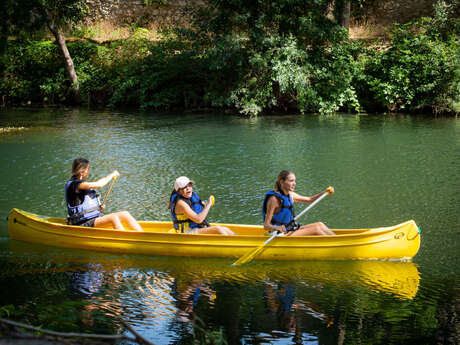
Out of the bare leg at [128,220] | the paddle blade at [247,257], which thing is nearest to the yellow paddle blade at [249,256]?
the paddle blade at [247,257]

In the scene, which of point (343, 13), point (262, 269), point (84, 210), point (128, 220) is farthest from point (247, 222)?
point (343, 13)

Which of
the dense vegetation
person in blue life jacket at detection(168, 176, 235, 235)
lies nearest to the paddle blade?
person in blue life jacket at detection(168, 176, 235, 235)

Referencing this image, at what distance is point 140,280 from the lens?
20.9 ft

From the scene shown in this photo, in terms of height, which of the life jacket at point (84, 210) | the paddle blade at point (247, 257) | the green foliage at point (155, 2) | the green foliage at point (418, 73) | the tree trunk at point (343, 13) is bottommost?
the paddle blade at point (247, 257)

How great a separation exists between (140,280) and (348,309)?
247cm

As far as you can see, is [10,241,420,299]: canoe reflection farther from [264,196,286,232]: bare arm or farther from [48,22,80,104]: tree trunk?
[48,22,80,104]: tree trunk

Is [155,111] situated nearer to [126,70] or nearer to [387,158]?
[126,70]

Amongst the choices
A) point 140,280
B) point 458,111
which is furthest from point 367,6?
point 140,280

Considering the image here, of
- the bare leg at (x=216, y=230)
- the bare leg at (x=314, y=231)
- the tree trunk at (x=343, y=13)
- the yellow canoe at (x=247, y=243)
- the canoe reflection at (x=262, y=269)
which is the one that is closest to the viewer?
the canoe reflection at (x=262, y=269)

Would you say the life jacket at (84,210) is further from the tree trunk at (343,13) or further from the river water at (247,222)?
the tree trunk at (343,13)

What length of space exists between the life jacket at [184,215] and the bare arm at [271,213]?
0.88 metres

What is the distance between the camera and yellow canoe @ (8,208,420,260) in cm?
666

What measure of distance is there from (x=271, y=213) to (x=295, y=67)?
1375 cm

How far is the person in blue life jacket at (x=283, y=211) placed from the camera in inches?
262
